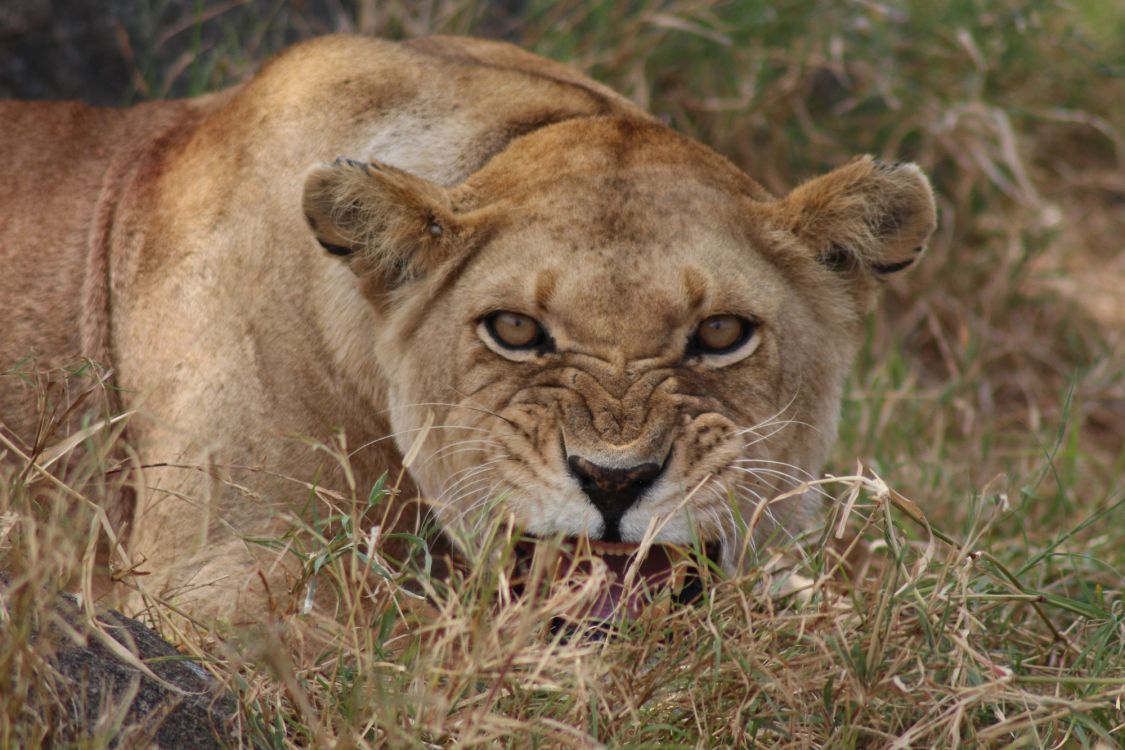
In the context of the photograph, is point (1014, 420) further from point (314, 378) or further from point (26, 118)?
point (26, 118)

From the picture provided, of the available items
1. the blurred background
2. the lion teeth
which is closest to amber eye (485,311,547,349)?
the lion teeth

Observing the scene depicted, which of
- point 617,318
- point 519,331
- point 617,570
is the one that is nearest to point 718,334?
point 617,318

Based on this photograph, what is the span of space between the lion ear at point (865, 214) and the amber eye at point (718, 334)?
0.99 feet

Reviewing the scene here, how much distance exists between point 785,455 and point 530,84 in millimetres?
1090

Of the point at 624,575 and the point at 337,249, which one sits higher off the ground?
the point at 337,249

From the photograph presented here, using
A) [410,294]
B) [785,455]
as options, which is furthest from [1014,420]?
[410,294]

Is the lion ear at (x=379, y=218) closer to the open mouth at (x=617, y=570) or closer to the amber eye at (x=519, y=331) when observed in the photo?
the amber eye at (x=519, y=331)

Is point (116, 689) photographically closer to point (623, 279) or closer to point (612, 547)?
point (612, 547)

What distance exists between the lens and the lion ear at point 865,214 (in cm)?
305

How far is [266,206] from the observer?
10.8 ft

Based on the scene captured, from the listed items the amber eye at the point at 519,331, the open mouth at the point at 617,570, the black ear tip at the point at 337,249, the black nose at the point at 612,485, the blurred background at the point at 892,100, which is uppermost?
the black ear tip at the point at 337,249

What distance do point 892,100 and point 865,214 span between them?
112 inches

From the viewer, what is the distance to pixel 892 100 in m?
5.74

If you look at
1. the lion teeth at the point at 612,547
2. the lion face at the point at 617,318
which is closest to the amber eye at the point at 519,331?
the lion face at the point at 617,318
